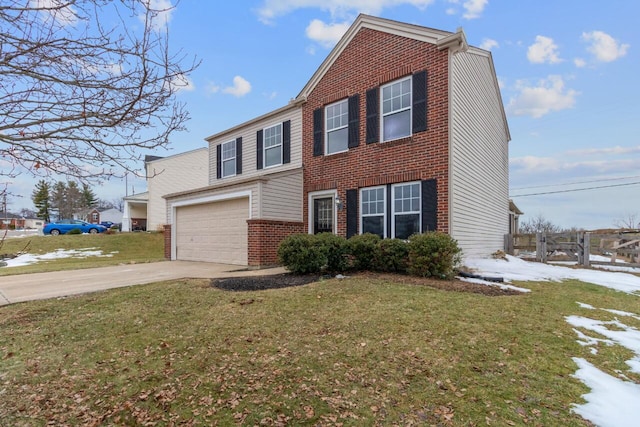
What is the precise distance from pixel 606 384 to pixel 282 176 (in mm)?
9330

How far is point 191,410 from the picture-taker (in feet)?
8.64

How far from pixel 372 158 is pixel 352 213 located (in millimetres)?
1763

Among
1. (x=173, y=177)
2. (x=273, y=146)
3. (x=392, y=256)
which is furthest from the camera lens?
(x=173, y=177)

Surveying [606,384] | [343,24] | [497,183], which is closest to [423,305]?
[606,384]

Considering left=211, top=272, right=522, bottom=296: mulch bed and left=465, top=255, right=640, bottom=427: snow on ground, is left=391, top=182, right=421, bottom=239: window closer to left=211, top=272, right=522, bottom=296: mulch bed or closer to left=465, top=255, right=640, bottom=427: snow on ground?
left=211, top=272, right=522, bottom=296: mulch bed

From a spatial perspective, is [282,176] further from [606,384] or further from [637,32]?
[637,32]

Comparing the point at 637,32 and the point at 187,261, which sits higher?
the point at 637,32

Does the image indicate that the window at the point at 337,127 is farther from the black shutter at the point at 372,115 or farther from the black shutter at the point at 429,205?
the black shutter at the point at 429,205

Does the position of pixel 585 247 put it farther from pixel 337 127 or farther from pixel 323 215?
pixel 337 127

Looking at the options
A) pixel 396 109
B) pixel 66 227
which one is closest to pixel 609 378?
pixel 396 109

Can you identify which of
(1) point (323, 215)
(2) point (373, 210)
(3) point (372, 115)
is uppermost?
(3) point (372, 115)

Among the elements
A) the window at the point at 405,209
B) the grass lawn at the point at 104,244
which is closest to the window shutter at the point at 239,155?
the window at the point at 405,209

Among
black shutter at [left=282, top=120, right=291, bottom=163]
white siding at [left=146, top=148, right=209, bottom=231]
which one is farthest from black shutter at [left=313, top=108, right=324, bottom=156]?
A: white siding at [left=146, top=148, right=209, bottom=231]

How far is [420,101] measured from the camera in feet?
29.3
